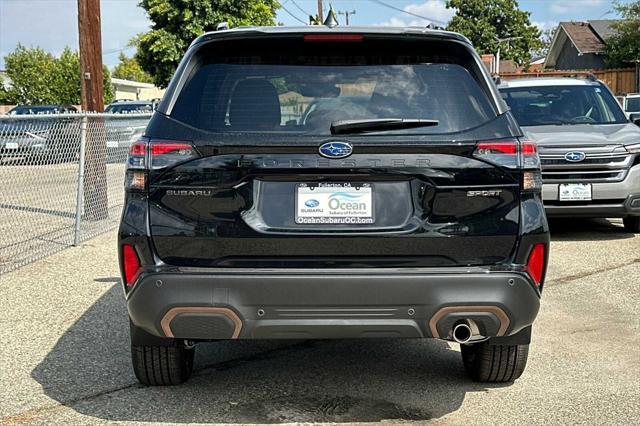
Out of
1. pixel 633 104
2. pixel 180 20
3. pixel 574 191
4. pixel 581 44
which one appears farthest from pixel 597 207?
pixel 581 44

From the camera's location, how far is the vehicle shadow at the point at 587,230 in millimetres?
9336

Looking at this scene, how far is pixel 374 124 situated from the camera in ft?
12.1

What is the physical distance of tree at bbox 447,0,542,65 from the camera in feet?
231

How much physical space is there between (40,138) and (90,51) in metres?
2.96

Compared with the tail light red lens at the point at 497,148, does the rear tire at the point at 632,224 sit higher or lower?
lower

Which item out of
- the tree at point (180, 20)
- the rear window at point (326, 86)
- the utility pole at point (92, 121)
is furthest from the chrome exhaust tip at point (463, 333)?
the tree at point (180, 20)

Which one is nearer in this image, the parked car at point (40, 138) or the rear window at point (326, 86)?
the rear window at point (326, 86)

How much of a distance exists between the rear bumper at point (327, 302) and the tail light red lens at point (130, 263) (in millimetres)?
61

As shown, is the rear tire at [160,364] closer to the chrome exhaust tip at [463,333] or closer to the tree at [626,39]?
the chrome exhaust tip at [463,333]

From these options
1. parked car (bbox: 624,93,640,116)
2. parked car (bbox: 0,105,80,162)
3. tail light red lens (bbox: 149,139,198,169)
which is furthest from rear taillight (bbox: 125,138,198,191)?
parked car (bbox: 624,93,640,116)

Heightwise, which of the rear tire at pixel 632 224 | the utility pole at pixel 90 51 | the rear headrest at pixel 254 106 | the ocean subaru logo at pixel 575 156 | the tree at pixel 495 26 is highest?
the tree at pixel 495 26

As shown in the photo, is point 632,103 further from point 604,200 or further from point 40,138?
point 40,138

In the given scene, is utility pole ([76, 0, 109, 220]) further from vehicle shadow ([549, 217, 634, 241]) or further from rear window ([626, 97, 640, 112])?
rear window ([626, 97, 640, 112])

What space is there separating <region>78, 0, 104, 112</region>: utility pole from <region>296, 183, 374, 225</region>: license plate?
827 centimetres
